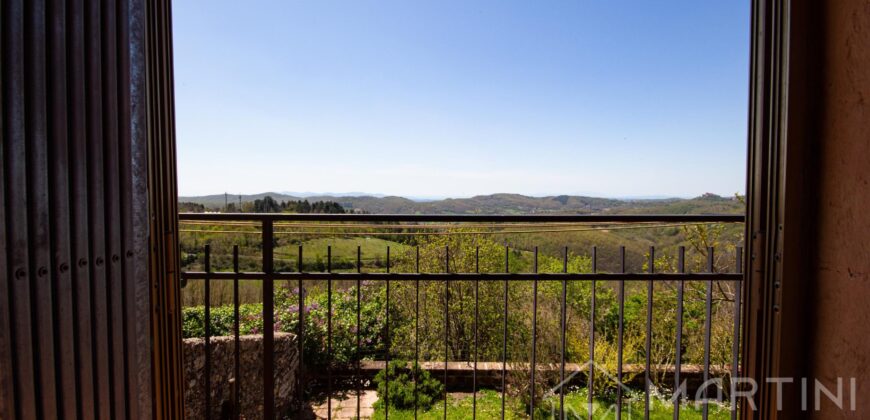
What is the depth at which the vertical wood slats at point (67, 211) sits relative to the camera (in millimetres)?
817

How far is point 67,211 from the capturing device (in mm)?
933

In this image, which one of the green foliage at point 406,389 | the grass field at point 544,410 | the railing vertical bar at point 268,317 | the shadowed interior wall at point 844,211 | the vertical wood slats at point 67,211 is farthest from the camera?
the green foliage at point 406,389

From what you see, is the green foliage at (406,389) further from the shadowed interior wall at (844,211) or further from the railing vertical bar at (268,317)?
the shadowed interior wall at (844,211)

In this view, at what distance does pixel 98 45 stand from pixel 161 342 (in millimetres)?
868

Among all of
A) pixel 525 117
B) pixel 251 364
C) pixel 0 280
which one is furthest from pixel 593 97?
pixel 0 280

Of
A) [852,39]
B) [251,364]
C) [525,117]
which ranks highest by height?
[525,117]

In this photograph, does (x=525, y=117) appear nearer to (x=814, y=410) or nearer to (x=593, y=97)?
(x=593, y=97)

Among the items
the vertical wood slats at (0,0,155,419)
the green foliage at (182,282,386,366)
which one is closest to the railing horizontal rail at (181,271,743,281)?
the vertical wood slats at (0,0,155,419)

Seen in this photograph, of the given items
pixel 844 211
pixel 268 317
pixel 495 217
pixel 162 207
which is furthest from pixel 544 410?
pixel 162 207

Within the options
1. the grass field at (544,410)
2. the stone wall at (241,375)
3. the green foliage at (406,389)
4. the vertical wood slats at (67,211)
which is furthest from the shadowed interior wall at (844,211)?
the stone wall at (241,375)

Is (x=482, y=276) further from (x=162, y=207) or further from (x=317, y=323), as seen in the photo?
(x=317, y=323)

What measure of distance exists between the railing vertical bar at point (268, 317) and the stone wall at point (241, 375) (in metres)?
2.03

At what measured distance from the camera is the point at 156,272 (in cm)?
125

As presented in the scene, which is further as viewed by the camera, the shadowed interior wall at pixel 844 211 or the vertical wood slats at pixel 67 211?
the shadowed interior wall at pixel 844 211
